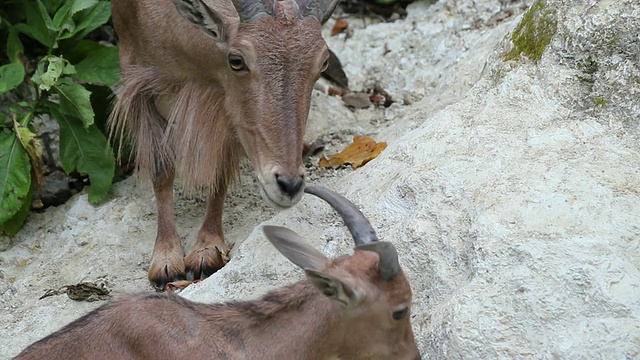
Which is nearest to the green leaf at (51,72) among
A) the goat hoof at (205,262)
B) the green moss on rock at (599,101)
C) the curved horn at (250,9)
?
the goat hoof at (205,262)

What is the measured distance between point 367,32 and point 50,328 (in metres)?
4.64

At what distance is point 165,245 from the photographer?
7.56 metres

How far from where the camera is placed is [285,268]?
6.24m

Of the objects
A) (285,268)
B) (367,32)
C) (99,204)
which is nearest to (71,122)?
(99,204)

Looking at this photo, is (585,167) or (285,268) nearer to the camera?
(585,167)

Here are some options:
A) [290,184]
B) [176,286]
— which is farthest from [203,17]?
[176,286]

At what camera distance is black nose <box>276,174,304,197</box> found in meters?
6.19

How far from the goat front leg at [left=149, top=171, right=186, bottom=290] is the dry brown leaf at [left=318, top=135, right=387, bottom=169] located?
50.3 inches

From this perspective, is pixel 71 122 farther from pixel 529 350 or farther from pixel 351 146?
pixel 529 350

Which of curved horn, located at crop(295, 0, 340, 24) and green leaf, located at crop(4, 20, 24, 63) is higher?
curved horn, located at crop(295, 0, 340, 24)

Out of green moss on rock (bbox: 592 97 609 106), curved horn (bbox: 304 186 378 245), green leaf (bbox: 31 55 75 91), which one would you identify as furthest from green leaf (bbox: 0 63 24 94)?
green moss on rock (bbox: 592 97 609 106)

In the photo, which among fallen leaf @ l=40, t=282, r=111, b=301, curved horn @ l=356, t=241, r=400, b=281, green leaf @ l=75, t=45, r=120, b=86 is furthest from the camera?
green leaf @ l=75, t=45, r=120, b=86

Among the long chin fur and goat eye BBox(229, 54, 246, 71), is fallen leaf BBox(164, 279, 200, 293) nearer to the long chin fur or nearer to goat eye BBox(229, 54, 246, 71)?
the long chin fur

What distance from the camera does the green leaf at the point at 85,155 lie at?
7.98m
